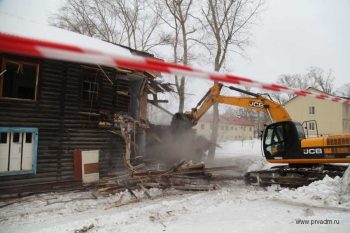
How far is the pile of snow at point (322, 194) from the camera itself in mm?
8695

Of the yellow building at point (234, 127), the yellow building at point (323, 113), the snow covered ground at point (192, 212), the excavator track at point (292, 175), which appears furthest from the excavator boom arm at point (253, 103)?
the yellow building at point (234, 127)

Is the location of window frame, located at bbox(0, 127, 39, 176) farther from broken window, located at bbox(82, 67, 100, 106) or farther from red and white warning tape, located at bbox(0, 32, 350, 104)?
red and white warning tape, located at bbox(0, 32, 350, 104)

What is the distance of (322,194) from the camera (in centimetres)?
941

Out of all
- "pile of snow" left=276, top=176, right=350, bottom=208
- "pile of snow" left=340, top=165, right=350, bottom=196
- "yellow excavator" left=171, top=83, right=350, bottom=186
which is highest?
A: "yellow excavator" left=171, top=83, right=350, bottom=186

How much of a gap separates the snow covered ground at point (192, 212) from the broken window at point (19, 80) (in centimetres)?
379

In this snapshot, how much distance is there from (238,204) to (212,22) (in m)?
21.3

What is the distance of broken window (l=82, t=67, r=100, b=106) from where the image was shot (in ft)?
45.9

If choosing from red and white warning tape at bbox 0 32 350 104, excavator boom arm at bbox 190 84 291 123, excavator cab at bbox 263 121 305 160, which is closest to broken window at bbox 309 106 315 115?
excavator boom arm at bbox 190 84 291 123

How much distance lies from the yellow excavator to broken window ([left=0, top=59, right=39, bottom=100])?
744cm

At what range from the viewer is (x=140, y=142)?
1744 centimetres

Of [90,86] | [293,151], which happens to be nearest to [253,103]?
[293,151]

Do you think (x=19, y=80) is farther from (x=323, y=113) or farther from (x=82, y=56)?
(x=323, y=113)

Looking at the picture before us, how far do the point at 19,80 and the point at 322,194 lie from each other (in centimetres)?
1075

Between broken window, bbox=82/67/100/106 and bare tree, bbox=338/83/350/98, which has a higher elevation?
bare tree, bbox=338/83/350/98
